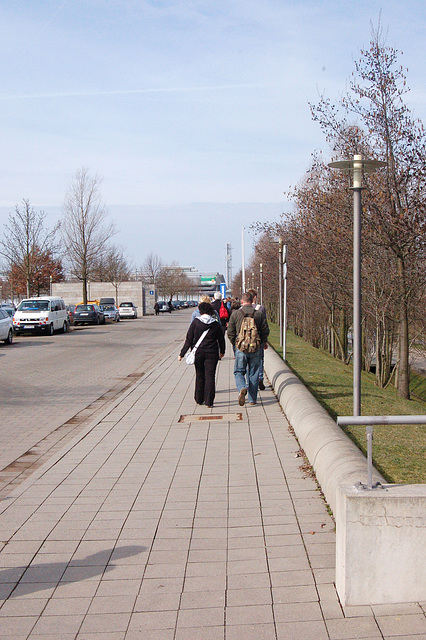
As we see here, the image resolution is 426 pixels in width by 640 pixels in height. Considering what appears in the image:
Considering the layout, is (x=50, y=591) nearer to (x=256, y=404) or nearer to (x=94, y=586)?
(x=94, y=586)

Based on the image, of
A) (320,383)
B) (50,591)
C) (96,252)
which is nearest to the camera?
(50,591)

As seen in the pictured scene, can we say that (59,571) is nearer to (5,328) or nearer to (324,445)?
(324,445)

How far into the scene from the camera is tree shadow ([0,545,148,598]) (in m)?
4.11

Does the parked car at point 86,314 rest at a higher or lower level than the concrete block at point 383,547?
lower

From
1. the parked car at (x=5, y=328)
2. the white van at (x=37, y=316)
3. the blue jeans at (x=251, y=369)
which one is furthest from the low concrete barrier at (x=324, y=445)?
the white van at (x=37, y=316)

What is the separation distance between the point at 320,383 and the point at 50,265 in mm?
59805

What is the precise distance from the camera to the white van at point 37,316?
105 ft

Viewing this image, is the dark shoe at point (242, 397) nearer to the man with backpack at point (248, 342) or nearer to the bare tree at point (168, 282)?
the man with backpack at point (248, 342)

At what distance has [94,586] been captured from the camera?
4055 millimetres

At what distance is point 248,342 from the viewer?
390 inches

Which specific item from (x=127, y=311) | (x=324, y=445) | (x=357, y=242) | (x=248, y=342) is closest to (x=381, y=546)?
(x=324, y=445)

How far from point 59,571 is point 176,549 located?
77 cm

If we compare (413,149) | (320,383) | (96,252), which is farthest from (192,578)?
(96,252)

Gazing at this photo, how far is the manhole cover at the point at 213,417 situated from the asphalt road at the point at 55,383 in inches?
63.1
